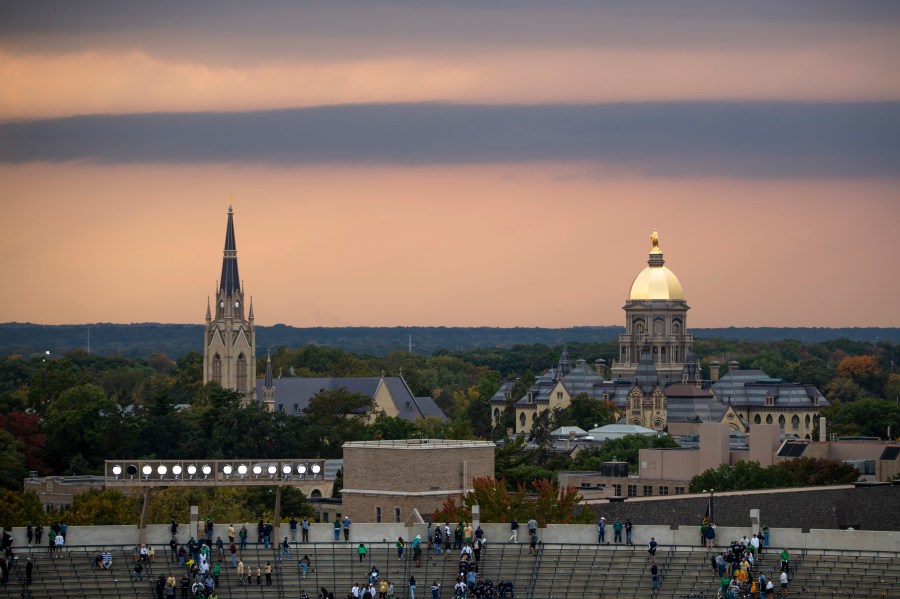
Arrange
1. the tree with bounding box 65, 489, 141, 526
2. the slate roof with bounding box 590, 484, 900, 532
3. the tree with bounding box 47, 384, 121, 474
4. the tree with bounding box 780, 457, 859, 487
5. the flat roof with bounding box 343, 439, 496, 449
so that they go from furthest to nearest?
the tree with bounding box 47, 384, 121, 474 < the tree with bounding box 780, 457, 859, 487 < the tree with bounding box 65, 489, 141, 526 < the slate roof with bounding box 590, 484, 900, 532 < the flat roof with bounding box 343, 439, 496, 449

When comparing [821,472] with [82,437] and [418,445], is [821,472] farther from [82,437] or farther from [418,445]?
[82,437]

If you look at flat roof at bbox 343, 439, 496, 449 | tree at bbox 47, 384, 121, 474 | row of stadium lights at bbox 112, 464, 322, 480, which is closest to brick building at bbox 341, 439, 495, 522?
flat roof at bbox 343, 439, 496, 449

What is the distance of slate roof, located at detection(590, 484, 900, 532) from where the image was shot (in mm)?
114500

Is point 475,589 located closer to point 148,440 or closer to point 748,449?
point 748,449

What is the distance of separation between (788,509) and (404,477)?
19329mm

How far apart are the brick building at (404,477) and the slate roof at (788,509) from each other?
8038 mm

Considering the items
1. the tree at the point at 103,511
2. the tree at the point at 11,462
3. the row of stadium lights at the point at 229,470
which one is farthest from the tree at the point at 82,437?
the row of stadium lights at the point at 229,470

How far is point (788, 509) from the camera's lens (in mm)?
116688

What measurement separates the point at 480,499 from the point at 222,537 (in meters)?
14.8

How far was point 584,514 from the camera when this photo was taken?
359 ft

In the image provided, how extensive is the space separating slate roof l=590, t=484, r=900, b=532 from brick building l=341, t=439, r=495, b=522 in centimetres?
804

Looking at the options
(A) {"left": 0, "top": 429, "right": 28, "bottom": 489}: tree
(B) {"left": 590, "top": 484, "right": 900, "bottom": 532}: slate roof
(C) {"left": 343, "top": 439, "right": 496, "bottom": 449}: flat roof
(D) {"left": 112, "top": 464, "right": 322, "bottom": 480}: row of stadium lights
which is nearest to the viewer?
(D) {"left": 112, "top": 464, "right": 322, "bottom": 480}: row of stadium lights

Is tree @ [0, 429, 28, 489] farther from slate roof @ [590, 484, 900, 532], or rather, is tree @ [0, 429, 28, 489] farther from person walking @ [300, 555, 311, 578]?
person walking @ [300, 555, 311, 578]

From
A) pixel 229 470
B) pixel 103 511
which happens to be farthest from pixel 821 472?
pixel 229 470
